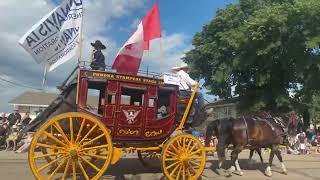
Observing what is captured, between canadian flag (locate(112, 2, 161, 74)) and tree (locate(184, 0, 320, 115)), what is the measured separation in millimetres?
21431

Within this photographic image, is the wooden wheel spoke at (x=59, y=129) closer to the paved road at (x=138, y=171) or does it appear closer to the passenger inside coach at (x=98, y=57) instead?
the passenger inside coach at (x=98, y=57)

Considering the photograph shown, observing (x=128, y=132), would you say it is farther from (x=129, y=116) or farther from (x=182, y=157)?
(x=182, y=157)

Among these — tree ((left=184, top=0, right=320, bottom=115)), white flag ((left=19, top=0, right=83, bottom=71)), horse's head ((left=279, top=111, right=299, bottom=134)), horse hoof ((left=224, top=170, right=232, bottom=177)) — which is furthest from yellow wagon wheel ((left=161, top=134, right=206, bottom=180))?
tree ((left=184, top=0, right=320, bottom=115))

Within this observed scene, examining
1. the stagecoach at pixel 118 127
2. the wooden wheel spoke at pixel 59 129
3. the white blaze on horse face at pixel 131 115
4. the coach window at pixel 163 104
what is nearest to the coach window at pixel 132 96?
the stagecoach at pixel 118 127

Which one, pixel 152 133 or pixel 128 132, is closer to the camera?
pixel 128 132

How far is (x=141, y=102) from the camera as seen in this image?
11438 mm

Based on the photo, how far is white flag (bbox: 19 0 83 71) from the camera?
36.2 feet

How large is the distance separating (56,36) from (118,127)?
2.74 m

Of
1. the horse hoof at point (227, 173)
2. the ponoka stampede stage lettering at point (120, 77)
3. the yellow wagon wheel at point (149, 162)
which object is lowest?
the horse hoof at point (227, 173)

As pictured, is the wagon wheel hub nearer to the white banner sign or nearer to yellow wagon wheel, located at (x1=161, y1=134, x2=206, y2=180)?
yellow wagon wheel, located at (x1=161, y1=134, x2=206, y2=180)

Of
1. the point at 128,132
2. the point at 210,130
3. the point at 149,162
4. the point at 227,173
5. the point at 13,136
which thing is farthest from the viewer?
the point at 13,136

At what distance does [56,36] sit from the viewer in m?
11.3

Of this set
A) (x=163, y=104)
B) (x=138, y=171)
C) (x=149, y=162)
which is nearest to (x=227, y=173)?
(x=149, y=162)

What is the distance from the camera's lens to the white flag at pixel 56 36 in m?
11.0
